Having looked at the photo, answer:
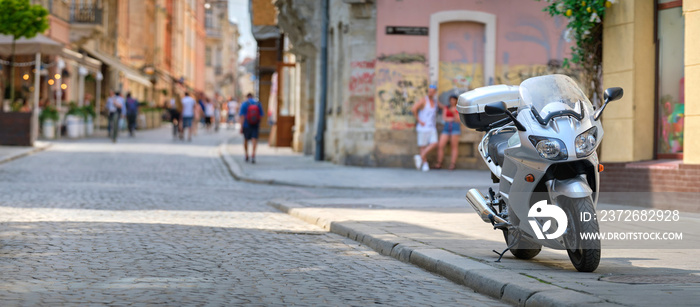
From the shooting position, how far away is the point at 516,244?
24.7 feet

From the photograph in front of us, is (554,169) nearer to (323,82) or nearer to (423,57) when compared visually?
(423,57)

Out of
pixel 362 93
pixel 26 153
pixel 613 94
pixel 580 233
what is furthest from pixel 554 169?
pixel 26 153

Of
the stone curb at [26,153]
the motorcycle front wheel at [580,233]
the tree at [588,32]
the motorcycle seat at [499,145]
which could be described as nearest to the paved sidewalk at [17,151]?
the stone curb at [26,153]

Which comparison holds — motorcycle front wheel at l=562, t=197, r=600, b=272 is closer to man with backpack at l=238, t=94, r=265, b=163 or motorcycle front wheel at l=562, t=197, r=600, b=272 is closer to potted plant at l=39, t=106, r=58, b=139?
man with backpack at l=238, t=94, r=265, b=163

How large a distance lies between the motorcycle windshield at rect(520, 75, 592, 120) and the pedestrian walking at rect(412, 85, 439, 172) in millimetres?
13784

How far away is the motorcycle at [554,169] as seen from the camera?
260 inches

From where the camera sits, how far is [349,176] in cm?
1966

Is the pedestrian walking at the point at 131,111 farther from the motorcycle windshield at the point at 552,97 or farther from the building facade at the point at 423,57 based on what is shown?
the motorcycle windshield at the point at 552,97

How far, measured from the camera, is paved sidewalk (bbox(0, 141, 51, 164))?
22766 mm

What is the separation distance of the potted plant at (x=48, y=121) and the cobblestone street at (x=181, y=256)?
1629 cm

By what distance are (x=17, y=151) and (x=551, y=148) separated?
20.5 metres

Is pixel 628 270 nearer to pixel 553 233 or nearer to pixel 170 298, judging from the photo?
pixel 553 233

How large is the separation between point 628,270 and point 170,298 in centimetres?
307

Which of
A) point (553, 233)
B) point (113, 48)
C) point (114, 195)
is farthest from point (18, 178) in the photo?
point (113, 48)
